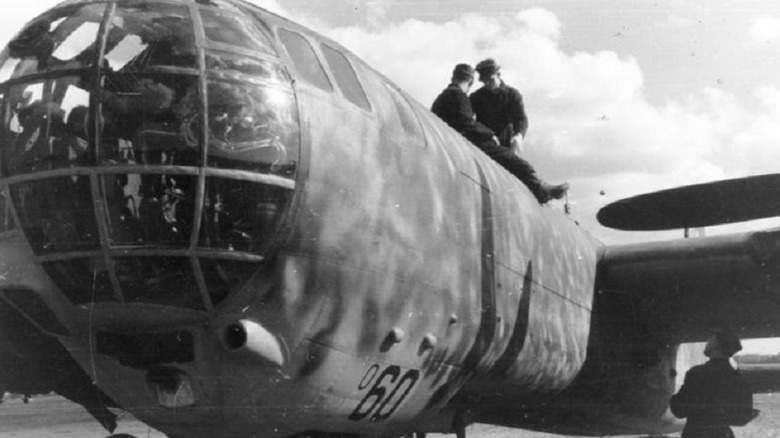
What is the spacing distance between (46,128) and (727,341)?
9.45 metres

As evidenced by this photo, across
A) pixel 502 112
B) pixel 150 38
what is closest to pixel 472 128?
pixel 502 112

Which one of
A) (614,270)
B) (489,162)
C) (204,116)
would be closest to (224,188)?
(204,116)

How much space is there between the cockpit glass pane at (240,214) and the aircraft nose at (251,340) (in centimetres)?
36

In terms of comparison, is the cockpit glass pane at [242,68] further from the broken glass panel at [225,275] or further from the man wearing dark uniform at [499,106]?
the man wearing dark uniform at [499,106]

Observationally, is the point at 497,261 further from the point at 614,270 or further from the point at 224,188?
the point at 614,270

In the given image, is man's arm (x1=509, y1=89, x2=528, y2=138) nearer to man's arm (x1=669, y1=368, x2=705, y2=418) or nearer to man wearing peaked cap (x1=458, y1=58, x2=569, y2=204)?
man wearing peaked cap (x1=458, y1=58, x2=569, y2=204)

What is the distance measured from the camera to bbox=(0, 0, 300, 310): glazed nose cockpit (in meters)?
3.94

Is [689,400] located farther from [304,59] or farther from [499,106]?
[304,59]

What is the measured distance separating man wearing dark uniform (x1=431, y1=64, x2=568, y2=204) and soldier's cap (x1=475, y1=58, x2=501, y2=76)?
1.08 m

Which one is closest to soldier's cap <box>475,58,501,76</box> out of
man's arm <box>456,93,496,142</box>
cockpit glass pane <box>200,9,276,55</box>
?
man's arm <box>456,93,496,142</box>

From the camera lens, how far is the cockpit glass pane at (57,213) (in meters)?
3.97

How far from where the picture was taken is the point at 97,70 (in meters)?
4.02

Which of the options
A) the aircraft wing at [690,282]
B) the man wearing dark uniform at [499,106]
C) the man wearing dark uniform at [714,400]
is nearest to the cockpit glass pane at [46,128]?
the man wearing dark uniform at [499,106]

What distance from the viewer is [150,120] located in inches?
157
